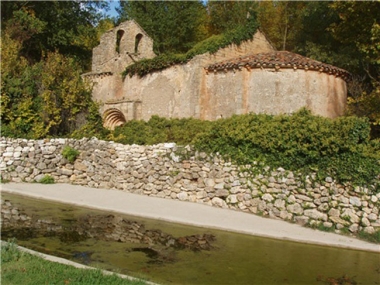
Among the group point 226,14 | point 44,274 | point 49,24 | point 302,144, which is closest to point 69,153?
point 302,144

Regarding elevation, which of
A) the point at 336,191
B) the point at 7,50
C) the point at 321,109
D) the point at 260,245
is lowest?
the point at 260,245

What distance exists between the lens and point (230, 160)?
495 inches

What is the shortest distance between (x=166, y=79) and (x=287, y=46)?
1504 cm

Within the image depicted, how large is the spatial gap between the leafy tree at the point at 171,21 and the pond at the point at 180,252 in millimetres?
27546

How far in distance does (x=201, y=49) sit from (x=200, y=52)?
0.60 ft

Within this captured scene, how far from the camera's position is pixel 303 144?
11.1 m

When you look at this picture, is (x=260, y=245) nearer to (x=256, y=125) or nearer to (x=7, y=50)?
(x=256, y=125)

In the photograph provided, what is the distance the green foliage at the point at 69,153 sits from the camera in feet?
50.2

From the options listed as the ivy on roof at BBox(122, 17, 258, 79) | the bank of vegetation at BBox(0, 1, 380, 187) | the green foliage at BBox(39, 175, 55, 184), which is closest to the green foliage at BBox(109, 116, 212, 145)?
the bank of vegetation at BBox(0, 1, 380, 187)

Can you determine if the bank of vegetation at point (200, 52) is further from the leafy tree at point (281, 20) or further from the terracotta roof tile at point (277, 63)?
the terracotta roof tile at point (277, 63)

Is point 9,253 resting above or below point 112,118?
below

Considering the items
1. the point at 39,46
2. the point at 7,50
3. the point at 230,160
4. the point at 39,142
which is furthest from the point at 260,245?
the point at 39,46

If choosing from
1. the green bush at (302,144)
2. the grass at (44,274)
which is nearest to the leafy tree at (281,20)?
the green bush at (302,144)

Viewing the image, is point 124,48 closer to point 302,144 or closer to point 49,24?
point 49,24
